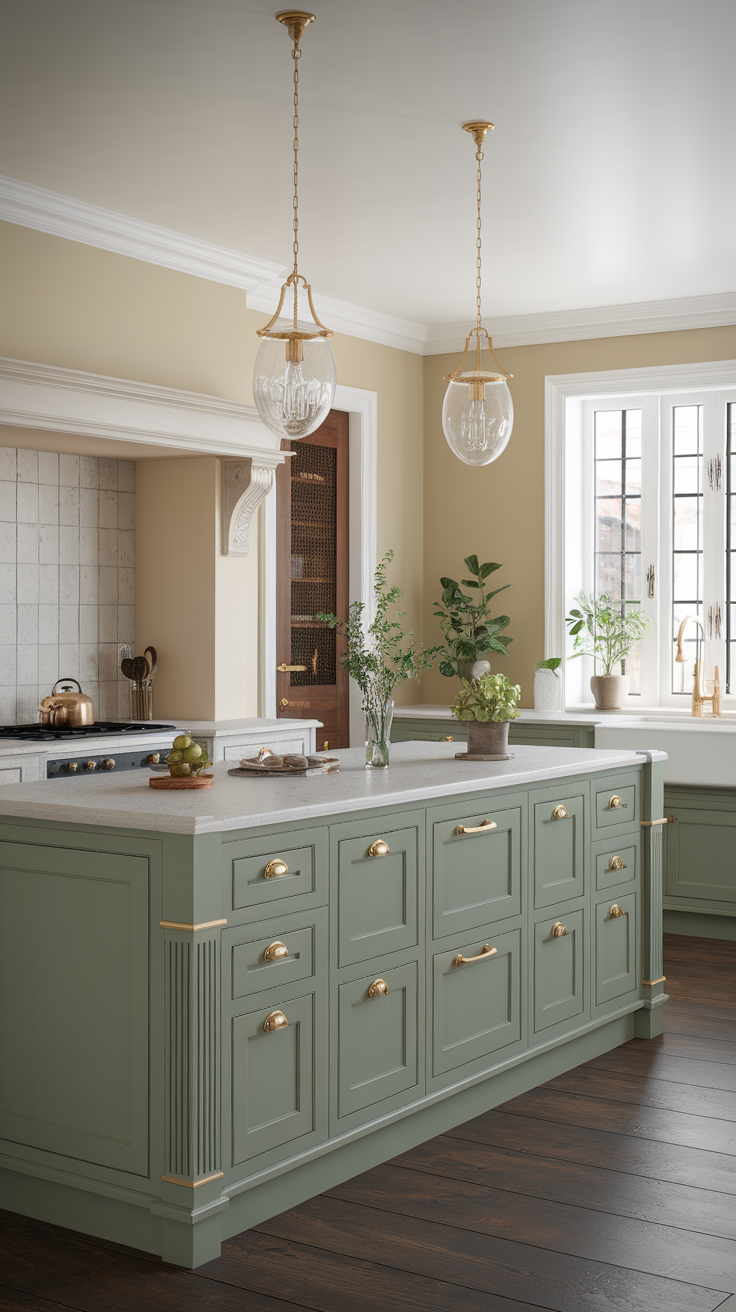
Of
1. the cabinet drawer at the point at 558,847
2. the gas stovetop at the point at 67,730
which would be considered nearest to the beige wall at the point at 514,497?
the gas stovetop at the point at 67,730

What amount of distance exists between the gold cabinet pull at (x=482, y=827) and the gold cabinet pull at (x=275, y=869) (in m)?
0.71

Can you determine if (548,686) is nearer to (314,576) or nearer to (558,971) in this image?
(314,576)

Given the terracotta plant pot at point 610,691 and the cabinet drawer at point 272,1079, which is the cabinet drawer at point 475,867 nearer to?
the cabinet drawer at point 272,1079

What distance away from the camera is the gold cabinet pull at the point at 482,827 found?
3.37 meters

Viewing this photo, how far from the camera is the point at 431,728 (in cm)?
643

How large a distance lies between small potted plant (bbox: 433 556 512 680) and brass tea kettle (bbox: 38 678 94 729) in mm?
2281

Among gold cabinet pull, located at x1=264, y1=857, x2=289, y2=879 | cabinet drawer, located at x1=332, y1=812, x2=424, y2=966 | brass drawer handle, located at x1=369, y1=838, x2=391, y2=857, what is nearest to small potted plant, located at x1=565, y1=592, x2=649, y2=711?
cabinet drawer, located at x1=332, y1=812, x2=424, y2=966

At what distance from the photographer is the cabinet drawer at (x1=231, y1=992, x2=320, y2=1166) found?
8.75 feet

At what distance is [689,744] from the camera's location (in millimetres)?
5777

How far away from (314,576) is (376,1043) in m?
3.61

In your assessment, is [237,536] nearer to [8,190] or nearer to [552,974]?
[8,190]

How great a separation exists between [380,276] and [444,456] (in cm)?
143

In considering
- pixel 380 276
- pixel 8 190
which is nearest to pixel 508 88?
pixel 8 190

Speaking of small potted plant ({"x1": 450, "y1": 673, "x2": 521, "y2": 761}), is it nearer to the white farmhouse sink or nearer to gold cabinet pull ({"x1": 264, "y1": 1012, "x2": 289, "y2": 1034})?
gold cabinet pull ({"x1": 264, "y1": 1012, "x2": 289, "y2": 1034})
